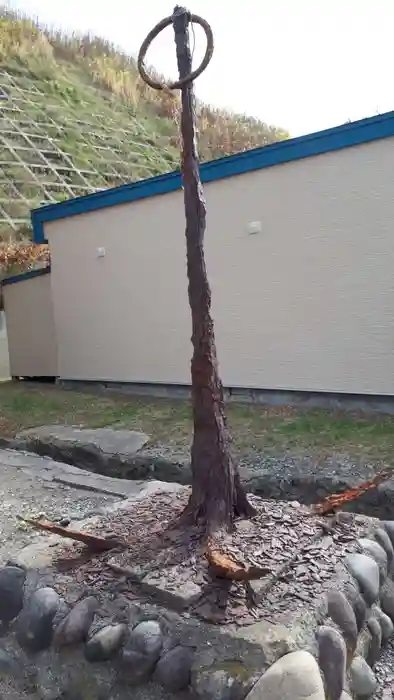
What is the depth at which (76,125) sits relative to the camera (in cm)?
1686

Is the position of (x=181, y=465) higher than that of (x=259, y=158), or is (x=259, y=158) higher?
(x=259, y=158)

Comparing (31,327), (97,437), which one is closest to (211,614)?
(97,437)

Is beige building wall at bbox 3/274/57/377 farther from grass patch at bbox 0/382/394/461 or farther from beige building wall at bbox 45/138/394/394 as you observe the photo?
grass patch at bbox 0/382/394/461

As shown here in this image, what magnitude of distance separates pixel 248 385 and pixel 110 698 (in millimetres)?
4696

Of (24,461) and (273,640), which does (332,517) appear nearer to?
(273,640)

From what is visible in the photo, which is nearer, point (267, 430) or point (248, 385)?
point (267, 430)

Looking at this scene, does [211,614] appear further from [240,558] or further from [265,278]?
[265,278]

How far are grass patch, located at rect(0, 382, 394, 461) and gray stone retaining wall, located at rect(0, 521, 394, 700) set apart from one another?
6.96ft

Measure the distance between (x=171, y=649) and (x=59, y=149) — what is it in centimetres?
1517

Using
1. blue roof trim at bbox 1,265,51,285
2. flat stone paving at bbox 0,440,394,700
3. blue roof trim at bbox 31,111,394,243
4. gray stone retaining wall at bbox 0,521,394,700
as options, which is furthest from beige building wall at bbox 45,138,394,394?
gray stone retaining wall at bbox 0,521,394,700

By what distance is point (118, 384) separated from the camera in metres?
7.91

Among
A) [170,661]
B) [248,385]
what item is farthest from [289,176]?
[170,661]

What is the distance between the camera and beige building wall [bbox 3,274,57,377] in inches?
349

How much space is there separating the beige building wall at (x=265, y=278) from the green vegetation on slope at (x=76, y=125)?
4668mm
